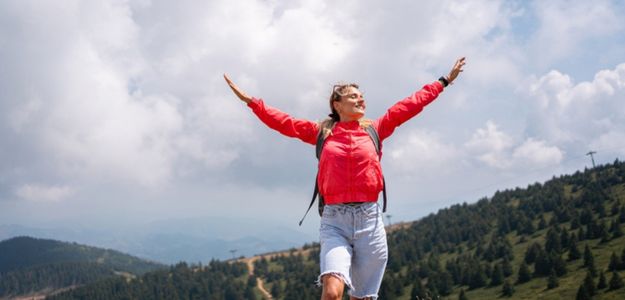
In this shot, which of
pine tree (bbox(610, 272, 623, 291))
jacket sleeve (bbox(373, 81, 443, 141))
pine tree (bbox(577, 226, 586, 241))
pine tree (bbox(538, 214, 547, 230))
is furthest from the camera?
pine tree (bbox(538, 214, 547, 230))

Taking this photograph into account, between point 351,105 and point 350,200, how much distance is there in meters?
1.33

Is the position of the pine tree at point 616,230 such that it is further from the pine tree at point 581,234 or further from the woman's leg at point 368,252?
the woman's leg at point 368,252

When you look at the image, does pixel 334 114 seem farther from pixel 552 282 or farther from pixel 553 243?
pixel 553 243

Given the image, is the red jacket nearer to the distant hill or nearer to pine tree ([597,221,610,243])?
the distant hill

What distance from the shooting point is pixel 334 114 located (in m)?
7.13

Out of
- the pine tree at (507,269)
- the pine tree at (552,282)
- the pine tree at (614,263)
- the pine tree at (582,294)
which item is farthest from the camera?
the pine tree at (507,269)

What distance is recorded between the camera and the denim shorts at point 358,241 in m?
6.21

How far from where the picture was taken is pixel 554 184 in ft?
627

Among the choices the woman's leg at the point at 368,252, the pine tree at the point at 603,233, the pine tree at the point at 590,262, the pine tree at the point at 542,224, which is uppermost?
the pine tree at the point at 542,224

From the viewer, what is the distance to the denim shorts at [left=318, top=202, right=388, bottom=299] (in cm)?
621

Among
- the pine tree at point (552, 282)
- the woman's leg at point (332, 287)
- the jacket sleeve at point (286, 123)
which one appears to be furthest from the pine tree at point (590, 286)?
the woman's leg at point (332, 287)

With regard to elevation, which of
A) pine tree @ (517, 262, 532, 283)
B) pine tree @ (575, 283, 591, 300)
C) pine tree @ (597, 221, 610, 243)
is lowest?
pine tree @ (575, 283, 591, 300)

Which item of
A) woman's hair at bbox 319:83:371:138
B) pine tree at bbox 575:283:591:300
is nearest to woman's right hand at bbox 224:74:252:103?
woman's hair at bbox 319:83:371:138

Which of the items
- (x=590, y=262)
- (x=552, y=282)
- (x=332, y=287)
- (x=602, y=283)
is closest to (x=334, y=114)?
(x=332, y=287)
